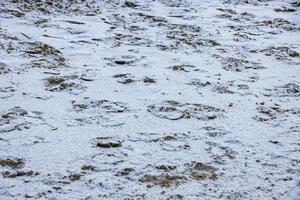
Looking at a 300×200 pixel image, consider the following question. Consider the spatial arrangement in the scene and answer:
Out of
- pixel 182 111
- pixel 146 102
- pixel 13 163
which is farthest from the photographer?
pixel 146 102

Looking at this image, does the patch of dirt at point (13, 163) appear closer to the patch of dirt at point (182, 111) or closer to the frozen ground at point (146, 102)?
the frozen ground at point (146, 102)

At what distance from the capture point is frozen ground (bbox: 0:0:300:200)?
22.3ft

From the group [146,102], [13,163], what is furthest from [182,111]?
[13,163]

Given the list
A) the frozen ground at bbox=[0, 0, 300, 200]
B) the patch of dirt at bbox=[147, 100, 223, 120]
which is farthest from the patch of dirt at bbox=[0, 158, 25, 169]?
the patch of dirt at bbox=[147, 100, 223, 120]

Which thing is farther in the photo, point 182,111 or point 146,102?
point 146,102

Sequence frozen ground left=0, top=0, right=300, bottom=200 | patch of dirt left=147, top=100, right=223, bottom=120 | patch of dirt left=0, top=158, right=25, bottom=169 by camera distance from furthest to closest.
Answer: patch of dirt left=147, top=100, right=223, bottom=120 < patch of dirt left=0, top=158, right=25, bottom=169 < frozen ground left=0, top=0, right=300, bottom=200

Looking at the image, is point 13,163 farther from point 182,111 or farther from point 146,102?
point 182,111

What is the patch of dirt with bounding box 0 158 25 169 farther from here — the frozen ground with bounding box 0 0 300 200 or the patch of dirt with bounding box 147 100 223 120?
the patch of dirt with bounding box 147 100 223 120

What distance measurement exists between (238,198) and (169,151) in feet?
5.42

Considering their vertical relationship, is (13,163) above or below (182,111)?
below

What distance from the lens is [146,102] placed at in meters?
9.27

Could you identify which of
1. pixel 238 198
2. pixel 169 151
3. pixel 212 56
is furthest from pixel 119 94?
pixel 238 198

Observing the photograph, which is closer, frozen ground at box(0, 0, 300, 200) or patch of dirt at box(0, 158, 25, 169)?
frozen ground at box(0, 0, 300, 200)

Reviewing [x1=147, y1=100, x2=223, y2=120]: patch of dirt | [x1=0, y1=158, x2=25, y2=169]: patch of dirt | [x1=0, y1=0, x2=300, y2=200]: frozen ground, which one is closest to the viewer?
[x1=0, y1=0, x2=300, y2=200]: frozen ground
